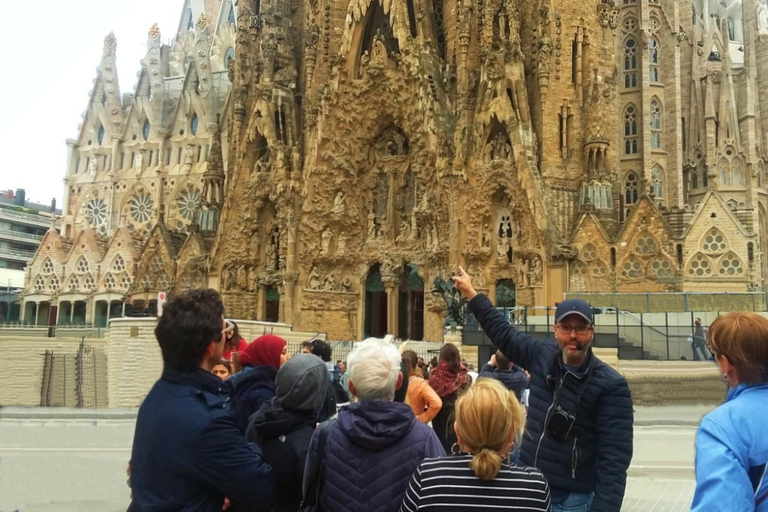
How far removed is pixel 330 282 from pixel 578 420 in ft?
100

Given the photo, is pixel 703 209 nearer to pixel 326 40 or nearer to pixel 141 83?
pixel 326 40

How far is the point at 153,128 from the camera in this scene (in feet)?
185

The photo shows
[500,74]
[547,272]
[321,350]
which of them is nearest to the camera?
[321,350]

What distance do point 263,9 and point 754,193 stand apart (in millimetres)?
29021

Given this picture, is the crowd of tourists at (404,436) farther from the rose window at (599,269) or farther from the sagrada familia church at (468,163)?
the rose window at (599,269)

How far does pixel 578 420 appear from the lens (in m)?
4.21

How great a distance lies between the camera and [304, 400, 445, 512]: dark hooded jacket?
132 inches

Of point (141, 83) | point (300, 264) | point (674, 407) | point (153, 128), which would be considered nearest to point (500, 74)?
point (300, 264)

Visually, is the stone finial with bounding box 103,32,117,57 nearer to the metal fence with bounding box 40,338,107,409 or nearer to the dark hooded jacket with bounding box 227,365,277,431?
the metal fence with bounding box 40,338,107,409

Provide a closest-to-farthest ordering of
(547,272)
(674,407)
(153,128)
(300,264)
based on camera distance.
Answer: (674,407), (547,272), (300,264), (153,128)

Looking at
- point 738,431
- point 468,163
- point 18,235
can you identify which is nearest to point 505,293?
point 468,163

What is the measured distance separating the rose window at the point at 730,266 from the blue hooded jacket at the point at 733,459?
28876mm

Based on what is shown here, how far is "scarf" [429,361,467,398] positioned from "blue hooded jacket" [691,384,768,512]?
15.4 ft

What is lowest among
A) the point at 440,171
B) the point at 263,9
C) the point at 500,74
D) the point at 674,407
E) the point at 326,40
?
the point at 674,407
